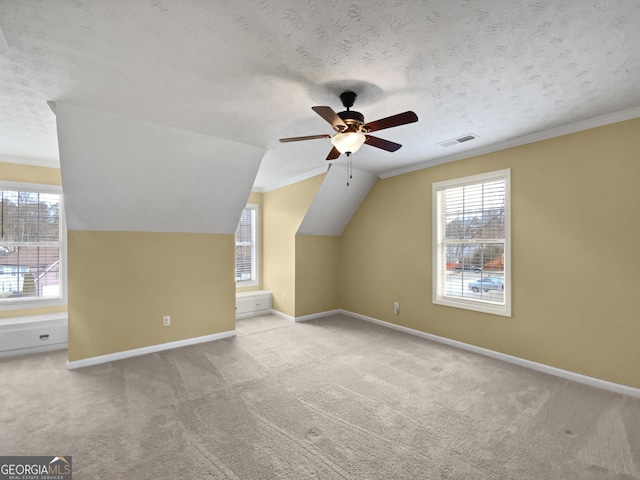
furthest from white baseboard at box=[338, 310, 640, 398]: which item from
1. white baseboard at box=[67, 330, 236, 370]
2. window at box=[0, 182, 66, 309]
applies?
window at box=[0, 182, 66, 309]

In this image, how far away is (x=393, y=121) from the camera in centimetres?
207

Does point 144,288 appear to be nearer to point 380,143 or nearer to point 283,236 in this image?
point 283,236

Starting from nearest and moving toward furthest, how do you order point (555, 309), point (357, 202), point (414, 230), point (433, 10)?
point (433, 10)
point (555, 309)
point (414, 230)
point (357, 202)

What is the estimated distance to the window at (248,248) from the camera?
19.1 ft

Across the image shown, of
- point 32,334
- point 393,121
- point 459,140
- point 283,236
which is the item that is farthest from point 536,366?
point 32,334

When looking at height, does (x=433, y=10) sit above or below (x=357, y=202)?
above

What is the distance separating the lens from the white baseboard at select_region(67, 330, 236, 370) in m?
3.25

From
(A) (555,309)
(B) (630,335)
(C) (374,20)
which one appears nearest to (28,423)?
(C) (374,20)

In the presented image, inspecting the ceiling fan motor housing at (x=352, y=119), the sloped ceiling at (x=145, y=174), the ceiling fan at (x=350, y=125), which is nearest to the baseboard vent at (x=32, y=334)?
the sloped ceiling at (x=145, y=174)

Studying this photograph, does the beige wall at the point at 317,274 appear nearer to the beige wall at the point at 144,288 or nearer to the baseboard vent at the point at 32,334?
the beige wall at the point at 144,288

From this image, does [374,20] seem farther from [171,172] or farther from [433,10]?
[171,172]

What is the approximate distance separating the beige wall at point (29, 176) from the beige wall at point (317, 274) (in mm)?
3444

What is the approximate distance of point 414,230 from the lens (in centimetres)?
438

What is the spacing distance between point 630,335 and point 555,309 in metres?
0.55
